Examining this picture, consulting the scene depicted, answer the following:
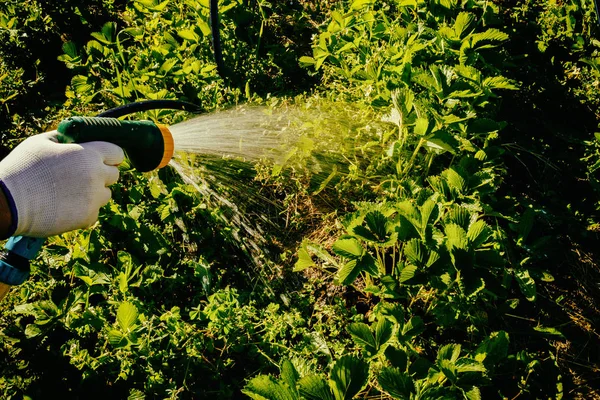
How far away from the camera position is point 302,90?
9.26ft

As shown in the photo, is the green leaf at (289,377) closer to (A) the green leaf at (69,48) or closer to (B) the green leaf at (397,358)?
(B) the green leaf at (397,358)

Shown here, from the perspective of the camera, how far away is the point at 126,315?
176 centimetres

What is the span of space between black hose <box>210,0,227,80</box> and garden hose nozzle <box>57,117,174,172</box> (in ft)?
2.62

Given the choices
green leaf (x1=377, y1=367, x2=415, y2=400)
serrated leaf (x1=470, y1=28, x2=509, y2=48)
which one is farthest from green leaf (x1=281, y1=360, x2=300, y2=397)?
serrated leaf (x1=470, y1=28, x2=509, y2=48)

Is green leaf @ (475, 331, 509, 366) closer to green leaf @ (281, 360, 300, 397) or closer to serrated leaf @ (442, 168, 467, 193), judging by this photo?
serrated leaf @ (442, 168, 467, 193)

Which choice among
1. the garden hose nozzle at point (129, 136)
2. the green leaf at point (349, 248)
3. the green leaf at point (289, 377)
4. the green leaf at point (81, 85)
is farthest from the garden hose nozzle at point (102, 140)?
the green leaf at point (81, 85)

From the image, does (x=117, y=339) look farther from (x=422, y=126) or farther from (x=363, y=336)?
(x=422, y=126)

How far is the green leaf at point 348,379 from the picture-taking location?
4.09ft

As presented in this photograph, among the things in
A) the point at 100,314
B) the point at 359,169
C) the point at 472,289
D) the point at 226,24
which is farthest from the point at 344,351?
the point at 226,24

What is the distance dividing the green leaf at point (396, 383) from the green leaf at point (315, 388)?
179 millimetres

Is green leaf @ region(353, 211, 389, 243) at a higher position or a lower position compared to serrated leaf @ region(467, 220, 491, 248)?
lower

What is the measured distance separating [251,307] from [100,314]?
2.04 ft

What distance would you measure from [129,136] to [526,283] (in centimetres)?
152

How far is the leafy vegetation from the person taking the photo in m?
1.73
